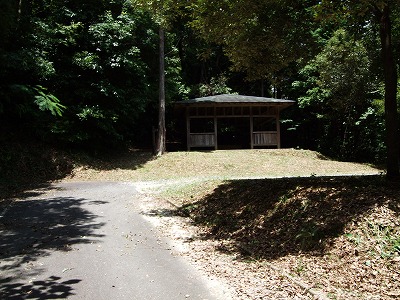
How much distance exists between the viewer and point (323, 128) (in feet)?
102

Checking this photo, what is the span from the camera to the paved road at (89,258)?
15.3ft

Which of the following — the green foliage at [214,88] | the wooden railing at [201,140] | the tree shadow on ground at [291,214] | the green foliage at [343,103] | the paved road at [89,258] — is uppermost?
the green foliage at [214,88]

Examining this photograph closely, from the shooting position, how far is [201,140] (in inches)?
1061

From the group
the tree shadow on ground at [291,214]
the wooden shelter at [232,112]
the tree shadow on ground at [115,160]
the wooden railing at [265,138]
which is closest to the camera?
the tree shadow on ground at [291,214]

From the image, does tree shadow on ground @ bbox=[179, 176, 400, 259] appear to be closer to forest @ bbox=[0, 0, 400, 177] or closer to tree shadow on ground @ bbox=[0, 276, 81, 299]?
forest @ bbox=[0, 0, 400, 177]

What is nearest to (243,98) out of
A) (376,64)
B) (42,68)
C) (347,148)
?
(347,148)

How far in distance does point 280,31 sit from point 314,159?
1556 centimetres

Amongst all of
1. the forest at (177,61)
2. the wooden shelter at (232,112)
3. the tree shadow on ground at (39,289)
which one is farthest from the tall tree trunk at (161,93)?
the tree shadow on ground at (39,289)

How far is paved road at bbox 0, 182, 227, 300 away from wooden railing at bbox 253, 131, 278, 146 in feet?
59.4

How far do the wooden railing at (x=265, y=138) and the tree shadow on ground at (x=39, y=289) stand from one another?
2350cm

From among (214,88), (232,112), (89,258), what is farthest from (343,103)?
(89,258)

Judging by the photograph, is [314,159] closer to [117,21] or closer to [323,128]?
[323,128]

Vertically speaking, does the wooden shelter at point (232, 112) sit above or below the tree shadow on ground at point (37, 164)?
above

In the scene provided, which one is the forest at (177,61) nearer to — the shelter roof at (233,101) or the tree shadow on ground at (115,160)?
the tree shadow on ground at (115,160)
